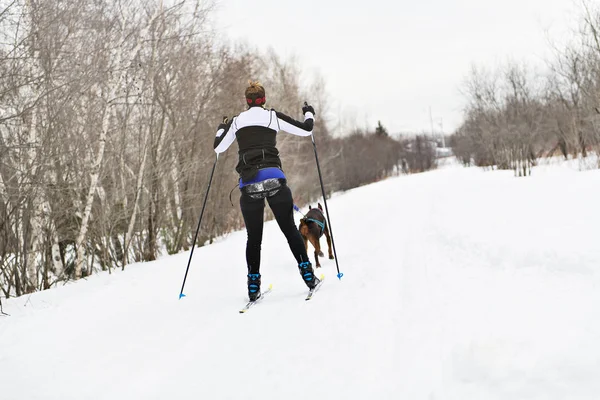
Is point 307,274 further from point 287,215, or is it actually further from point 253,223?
point 253,223

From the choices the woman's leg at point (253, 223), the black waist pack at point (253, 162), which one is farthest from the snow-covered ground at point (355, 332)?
the black waist pack at point (253, 162)

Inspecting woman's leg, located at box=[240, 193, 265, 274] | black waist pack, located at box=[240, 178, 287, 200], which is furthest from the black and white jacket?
woman's leg, located at box=[240, 193, 265, 274]

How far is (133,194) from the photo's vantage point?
804 cm

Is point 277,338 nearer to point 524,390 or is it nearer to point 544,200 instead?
point 524,390

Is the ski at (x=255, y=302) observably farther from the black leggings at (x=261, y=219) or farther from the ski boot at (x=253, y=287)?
the black leggings at (x=261, y=219)

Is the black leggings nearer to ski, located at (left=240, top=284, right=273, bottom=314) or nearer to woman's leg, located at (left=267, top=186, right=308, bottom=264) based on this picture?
woman's leg, located at (left=267, top=186, right=308, bottom=264)

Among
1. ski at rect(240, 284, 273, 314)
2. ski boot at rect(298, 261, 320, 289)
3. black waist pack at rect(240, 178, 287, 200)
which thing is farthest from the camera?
ski boot at rect(298, 261, 320, 289)

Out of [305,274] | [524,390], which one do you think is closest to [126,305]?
[305,274]

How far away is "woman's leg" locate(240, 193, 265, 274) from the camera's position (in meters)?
3.80

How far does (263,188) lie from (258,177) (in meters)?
0.12

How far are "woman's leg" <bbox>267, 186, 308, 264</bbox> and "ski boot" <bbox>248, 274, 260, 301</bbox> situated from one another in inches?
19.8

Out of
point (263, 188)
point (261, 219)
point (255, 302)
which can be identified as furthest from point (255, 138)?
point (255, 302)

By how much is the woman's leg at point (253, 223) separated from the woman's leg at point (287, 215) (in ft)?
0.50

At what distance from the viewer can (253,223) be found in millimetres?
3832
